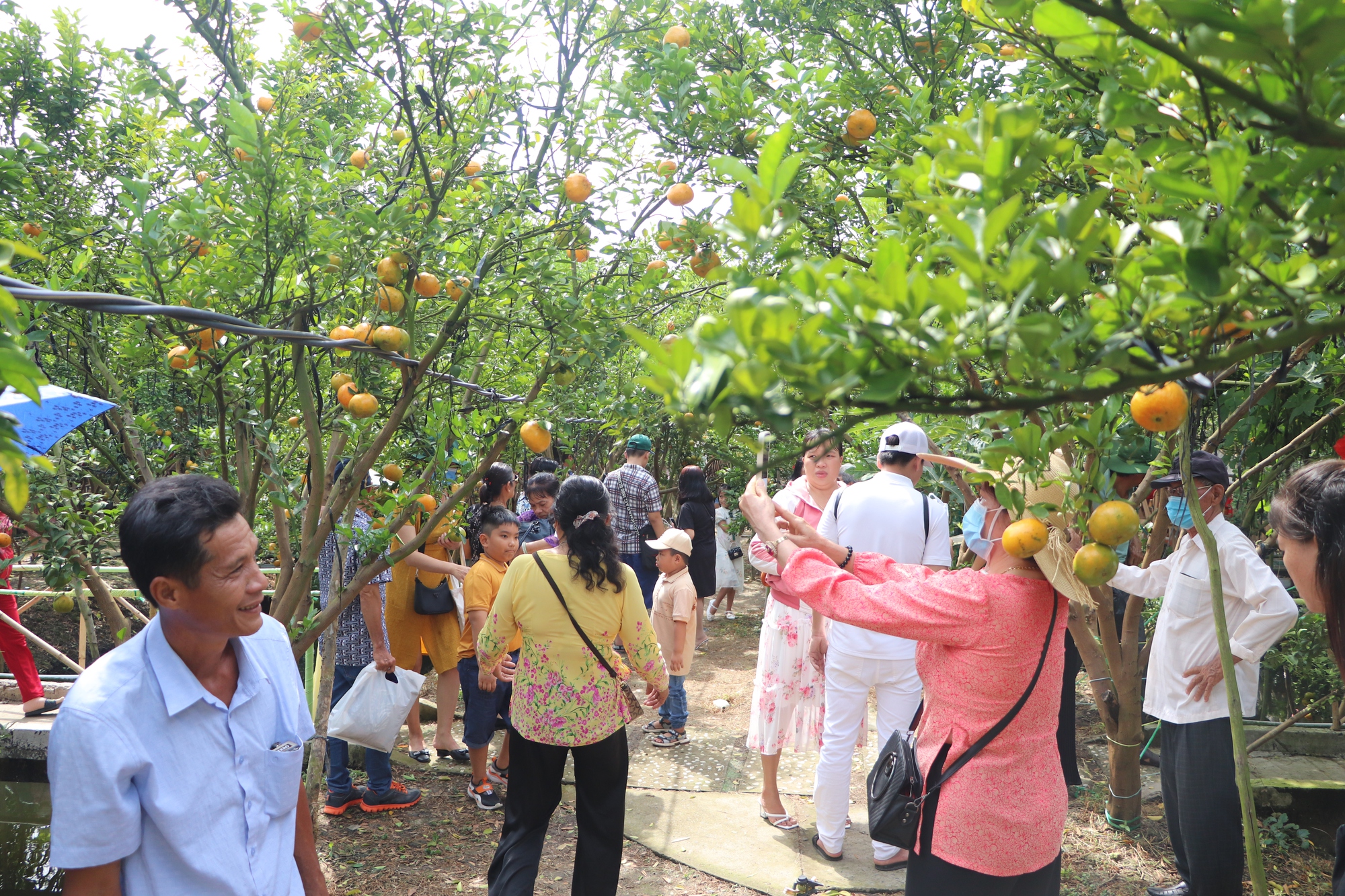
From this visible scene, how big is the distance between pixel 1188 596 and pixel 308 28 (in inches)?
148

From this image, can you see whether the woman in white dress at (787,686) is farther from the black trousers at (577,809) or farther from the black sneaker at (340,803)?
the black sneaker at (340,803)

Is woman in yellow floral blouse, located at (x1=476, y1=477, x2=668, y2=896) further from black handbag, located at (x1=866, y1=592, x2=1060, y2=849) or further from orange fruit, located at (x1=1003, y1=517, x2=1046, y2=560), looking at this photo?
orange fruit, located at (x1=1003, y1=517, x2=1046, y2=560)

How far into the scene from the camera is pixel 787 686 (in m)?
4.30

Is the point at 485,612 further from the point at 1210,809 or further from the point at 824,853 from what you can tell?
the point at 1210,809

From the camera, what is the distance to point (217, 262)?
260 cm

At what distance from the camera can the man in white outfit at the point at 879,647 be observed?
3768 mm

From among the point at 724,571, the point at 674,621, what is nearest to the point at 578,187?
the point at 674,621

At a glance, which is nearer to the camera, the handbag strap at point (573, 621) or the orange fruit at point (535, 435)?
the orange fruit at point (535, 435)

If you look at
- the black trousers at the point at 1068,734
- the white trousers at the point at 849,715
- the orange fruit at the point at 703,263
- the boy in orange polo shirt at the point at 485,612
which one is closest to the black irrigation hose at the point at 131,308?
the orange fruit at the point at 703,263

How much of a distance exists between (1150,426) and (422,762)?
457cm

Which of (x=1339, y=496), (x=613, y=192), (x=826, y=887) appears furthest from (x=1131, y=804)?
(x=613, y=192)

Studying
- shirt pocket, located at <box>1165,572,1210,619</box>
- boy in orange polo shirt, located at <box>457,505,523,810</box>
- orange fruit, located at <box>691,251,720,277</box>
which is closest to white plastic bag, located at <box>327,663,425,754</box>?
boy in orange polo shirt, located at <box>457,505,523,810</box>

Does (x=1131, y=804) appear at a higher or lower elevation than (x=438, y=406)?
lower

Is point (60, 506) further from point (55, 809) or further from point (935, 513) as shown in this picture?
point (935, 513)
